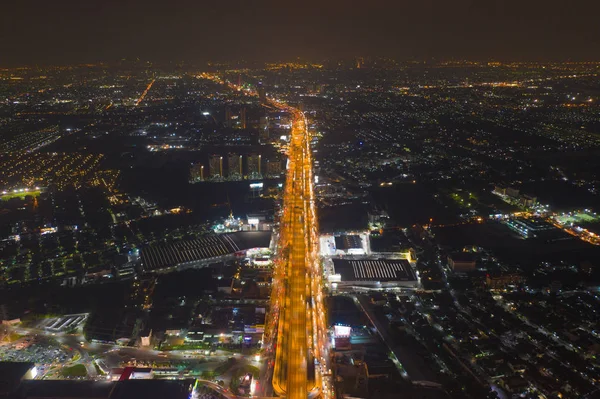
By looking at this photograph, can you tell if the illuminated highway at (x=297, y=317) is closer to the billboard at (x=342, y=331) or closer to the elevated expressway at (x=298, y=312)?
the elevated expressway at (x=298, y=312)

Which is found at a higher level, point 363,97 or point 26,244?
point 363,97

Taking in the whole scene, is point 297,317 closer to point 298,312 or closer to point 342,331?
point 298,312

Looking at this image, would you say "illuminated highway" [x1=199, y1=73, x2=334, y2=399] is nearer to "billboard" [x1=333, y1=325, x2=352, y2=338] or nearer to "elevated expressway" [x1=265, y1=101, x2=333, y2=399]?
"elevated expressway" [x1=265, y1=101, x2=333, y2=399]

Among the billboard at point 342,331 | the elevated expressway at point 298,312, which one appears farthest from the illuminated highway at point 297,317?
the billboard at point 342,331

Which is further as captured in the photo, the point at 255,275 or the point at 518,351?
the point at 255,275

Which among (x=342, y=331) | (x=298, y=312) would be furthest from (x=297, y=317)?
(x=342, y=331)

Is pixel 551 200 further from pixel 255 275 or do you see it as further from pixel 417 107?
pixel 417 107

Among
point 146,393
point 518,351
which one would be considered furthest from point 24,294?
point 518,351

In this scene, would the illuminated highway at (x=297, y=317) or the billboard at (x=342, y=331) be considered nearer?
the illuminated highway at (x=297, y=317)
